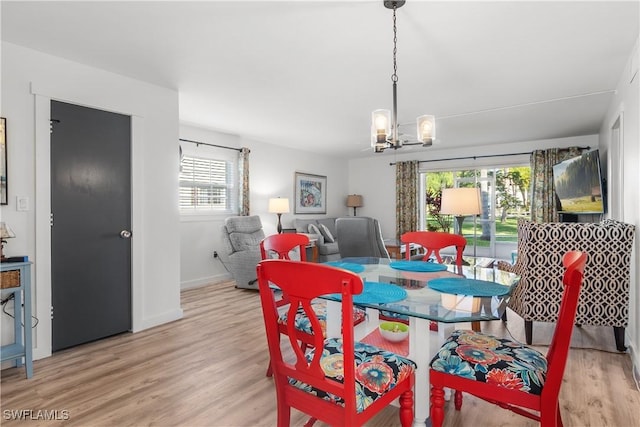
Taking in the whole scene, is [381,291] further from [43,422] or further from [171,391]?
[43,422]

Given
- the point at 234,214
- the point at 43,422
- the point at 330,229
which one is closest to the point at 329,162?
the point at 330,229

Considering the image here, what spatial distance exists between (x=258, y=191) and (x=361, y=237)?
252 cm

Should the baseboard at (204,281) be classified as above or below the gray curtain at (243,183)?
below

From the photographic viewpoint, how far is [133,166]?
337 cm

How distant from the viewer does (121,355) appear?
2818 mm

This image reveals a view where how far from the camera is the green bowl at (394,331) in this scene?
6.86 feet

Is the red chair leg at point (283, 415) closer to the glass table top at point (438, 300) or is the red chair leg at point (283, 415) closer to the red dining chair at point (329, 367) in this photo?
the red dining chair at point (329, 367)

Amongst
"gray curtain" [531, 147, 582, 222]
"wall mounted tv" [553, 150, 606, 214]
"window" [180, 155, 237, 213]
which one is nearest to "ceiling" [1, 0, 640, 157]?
"wall mounted tv" [553, 150, 606, 214]

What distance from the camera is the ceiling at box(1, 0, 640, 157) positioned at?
2236 mm

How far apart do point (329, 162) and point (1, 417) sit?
22.7 feet

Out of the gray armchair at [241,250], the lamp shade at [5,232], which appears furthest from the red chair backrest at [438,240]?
the lamp shade at [5,232]

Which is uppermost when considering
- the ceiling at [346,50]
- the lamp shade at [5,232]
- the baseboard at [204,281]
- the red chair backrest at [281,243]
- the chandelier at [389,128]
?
the ceiling at [346,50]

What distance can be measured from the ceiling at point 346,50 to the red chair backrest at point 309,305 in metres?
Result: 1.70

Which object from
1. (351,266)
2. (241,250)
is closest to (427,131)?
(351,266)
